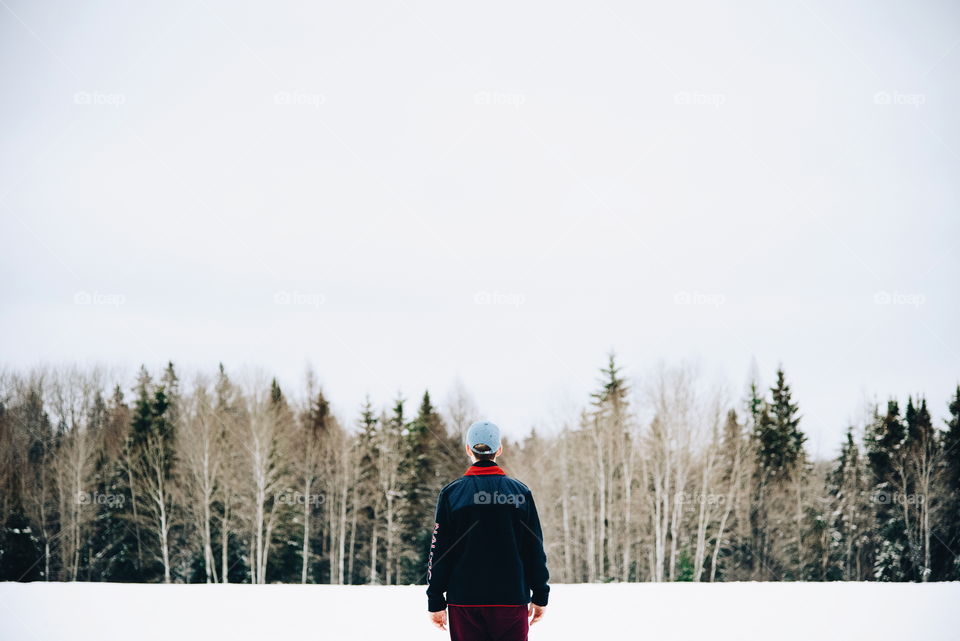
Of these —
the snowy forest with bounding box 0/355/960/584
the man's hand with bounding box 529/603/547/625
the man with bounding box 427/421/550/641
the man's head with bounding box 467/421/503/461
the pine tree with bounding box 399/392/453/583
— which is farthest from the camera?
the pine tree with bounding box 399/392/453/583

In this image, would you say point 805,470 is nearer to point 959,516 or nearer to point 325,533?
point 959,516

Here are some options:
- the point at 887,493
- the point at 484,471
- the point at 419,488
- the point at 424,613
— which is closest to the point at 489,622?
the point at 484,471

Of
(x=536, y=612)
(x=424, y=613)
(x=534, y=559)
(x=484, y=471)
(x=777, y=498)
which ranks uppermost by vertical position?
(x=484, y=471)

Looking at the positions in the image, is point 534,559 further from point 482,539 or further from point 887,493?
point 887,493

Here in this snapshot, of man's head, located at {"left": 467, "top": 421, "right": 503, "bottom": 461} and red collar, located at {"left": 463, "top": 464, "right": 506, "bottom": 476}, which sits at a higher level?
man's head, located at {"left": 467, "top": 421, "right": 503, "bottom": 461}

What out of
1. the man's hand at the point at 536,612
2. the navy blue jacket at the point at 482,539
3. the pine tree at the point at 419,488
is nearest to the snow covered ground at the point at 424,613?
the man's hand at the point at 536,612

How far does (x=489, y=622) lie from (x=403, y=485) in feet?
113

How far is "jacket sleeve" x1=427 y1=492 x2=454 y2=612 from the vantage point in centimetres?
457

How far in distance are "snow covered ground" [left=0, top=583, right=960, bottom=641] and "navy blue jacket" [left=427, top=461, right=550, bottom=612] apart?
13.8 ft

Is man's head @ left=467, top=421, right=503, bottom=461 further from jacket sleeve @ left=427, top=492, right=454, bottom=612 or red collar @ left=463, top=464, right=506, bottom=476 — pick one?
jacket sleeve @ left=427, top=492, right=454, bottom=612

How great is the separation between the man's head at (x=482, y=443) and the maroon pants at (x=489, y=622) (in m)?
0.84

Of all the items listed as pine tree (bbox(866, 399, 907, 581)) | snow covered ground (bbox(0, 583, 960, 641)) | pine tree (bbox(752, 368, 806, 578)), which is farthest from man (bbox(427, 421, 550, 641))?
pine tree (bbox(752, 368, 806, 578))

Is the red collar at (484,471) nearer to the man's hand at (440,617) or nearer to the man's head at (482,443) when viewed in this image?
the man's head at (482,443)

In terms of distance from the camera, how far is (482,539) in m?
4.55
